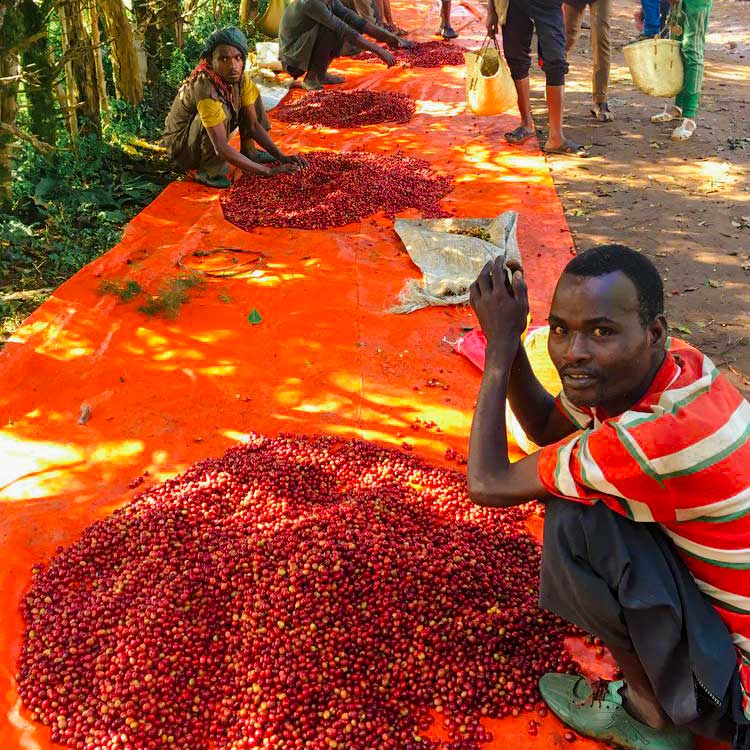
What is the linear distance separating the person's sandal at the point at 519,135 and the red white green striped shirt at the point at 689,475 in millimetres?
4713

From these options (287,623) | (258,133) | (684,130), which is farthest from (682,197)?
(287,623)

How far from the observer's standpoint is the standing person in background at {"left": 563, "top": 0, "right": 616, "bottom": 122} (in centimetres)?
615

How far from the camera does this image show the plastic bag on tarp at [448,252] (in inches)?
153

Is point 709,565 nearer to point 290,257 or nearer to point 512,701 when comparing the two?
point 512,701

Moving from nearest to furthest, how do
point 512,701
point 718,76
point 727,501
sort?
point 727,501 < point 512,701 < point 718,76

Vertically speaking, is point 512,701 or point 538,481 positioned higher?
point 538,481

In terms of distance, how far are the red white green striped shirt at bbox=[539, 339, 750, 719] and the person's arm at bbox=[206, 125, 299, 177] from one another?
13.3ft

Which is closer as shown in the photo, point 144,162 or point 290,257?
point 290,257

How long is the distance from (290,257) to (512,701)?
9.44 ft

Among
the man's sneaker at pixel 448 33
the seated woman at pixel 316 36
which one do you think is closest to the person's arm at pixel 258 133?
the seated woman at pixel 316 36

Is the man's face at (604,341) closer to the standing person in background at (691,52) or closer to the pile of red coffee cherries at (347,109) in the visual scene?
the standing person in background at (691,52)

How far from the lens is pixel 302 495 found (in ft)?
8.50

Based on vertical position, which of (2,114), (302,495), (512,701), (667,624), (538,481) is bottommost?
(512,701)

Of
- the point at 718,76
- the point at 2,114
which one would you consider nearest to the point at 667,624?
the point at 2,114
